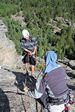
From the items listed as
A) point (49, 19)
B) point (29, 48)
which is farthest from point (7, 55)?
point (49, 19)

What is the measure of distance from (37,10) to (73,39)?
46.4m

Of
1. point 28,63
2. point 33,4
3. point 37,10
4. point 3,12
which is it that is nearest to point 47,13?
point 37,10

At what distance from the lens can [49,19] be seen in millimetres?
135625

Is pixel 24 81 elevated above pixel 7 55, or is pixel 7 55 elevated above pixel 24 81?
pixel 24 81

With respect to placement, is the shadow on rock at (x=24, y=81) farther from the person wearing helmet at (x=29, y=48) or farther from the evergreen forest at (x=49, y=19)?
the evergreen forest at (x=49, y=19)

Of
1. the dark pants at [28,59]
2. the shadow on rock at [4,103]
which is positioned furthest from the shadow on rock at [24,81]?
the shadow on rock at [4,103]

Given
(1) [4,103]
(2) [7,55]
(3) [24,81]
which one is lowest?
(2) [7,55]

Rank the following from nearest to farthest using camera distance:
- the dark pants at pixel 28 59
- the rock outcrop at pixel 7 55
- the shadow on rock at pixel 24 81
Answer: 1. the shadow on rock at pixel 24 81
2. the dark pants at pixel 28 59
3. the rock outcrop at pixel 7 55

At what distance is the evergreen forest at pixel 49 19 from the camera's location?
321 feet

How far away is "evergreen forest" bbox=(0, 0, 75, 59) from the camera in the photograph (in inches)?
3848

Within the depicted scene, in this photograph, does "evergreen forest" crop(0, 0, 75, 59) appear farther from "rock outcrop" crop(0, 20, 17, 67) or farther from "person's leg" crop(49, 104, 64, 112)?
"person's leg" crop(49, 104, 64, 112)

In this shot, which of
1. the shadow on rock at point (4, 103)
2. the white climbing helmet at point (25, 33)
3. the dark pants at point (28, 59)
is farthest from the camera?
the dark pants at point (28, 59)

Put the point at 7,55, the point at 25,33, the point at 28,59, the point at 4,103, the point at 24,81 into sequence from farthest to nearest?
the point at 7,55 → the point at 28,59 → the point at 24,81 → the point at 25,33 → the point at 4,103

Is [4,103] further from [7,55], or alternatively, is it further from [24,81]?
[7,55]
